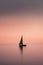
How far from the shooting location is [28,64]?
57.0ft

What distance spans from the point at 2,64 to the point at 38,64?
8.61ft

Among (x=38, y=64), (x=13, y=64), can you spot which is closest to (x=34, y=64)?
(x=38, y=64)

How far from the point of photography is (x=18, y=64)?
17500mm

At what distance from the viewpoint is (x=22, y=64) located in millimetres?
17312

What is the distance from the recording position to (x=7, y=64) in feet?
56.1

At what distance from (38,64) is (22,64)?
126cm

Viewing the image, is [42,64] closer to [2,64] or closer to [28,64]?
[28,64]

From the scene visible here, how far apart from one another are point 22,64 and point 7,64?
3.71 feet

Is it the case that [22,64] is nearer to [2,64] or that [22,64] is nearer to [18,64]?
[18,64]

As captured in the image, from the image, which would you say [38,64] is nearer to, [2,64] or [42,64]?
[42,64]

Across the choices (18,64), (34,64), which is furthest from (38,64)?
(18,64)

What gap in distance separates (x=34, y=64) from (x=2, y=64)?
236cm

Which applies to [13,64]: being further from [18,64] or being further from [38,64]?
[38,64]

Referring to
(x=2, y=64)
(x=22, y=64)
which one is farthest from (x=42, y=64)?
(x=2, y=64)
